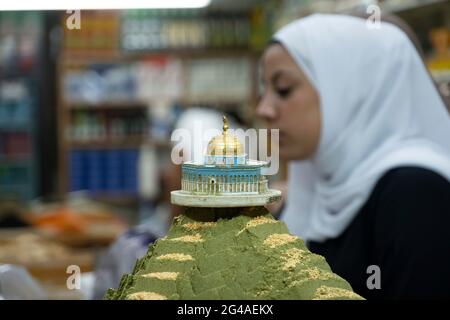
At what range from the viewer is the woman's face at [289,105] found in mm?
1167

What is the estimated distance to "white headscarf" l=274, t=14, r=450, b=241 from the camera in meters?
1.40

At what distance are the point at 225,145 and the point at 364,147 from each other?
2.73ft

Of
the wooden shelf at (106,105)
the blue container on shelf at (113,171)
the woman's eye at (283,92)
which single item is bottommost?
the blue container on shelf at (113,171)

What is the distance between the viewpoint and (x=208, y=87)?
684 cm

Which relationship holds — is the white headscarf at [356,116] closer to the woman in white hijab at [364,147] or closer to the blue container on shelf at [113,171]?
the woman in white hijab at [364,147]

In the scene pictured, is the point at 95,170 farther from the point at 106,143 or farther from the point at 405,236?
the point at 405,236

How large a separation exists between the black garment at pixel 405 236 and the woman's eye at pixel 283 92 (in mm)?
241

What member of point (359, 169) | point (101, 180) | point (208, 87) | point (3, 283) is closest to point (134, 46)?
point (208, 87)

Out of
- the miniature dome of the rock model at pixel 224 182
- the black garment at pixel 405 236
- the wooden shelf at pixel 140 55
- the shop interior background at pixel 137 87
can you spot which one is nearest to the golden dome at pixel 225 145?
the miniature dome of the rock model at pixel 224 182

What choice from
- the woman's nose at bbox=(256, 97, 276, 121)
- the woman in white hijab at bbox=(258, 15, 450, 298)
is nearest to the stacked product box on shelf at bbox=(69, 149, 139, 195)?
the woman in white hijab at bbox=(258, 15, 450, 298)

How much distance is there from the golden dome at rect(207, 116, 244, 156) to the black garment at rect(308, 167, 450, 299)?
20.7 inches

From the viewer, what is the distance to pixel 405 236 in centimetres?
131
